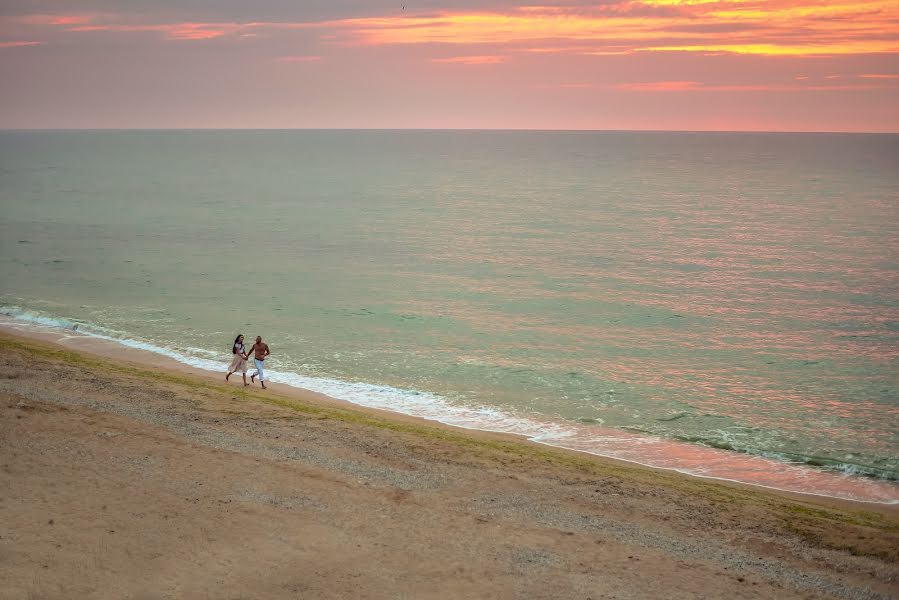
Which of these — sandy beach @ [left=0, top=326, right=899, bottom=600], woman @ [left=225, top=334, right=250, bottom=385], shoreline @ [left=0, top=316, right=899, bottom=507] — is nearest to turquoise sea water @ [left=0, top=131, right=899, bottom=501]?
shoreline @ [left=0, top=316, right=899, bottom=507]

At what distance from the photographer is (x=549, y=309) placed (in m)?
39.0

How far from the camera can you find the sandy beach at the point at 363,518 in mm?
13602

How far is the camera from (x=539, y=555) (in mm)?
14492

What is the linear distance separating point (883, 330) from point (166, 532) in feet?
101

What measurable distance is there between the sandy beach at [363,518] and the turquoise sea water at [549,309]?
4.08m

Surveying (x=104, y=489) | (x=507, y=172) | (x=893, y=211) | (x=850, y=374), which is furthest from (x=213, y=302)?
(x=507, y=172)

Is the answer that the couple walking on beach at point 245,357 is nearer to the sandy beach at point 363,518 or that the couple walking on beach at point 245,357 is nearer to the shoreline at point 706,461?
the shoreline at point 706,461

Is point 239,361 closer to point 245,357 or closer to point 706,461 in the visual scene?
point 245,357

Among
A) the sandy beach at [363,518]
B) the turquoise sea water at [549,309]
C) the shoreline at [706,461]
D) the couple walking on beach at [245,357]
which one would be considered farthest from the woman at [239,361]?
the sandy beach at [363,518]

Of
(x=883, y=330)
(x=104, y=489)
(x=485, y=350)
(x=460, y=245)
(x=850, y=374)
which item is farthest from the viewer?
(x=460, y=245)

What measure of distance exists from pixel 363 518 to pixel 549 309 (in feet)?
80.2

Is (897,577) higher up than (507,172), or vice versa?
(507,172)

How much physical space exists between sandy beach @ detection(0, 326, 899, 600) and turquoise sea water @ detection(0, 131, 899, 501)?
4.08m

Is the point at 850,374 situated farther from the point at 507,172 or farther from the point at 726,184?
the point at 507,172
